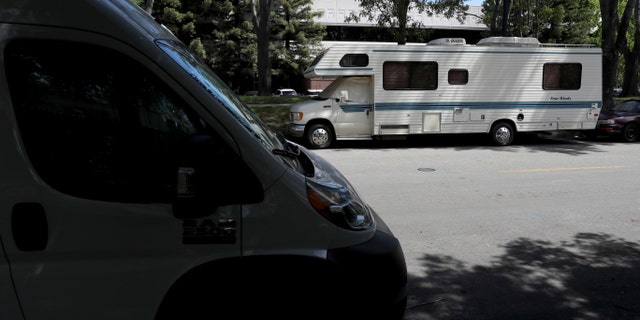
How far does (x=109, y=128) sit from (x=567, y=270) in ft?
14.1

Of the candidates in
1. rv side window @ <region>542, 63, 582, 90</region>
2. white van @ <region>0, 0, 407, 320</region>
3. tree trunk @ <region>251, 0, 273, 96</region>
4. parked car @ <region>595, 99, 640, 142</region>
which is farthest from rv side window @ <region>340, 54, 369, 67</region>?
white van @ <region>0, 0, 407, 320</region>

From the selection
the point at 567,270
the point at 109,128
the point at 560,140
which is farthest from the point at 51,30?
the point at 560,140

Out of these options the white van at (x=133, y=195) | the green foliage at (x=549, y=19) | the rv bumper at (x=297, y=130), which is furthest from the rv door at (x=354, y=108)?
the white van at (x=133, y=195)

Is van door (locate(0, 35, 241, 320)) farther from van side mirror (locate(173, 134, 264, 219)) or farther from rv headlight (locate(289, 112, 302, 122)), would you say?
rv headlight (locate(289, 112, 302, 122))

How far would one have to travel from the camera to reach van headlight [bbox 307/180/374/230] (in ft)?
7.99

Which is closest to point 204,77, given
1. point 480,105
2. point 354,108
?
point 354,108

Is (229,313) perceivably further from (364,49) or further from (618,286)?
(364,49)

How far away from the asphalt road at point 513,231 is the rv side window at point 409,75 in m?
2.88

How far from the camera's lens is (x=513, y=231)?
227 inches

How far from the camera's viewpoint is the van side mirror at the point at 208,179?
218 cm

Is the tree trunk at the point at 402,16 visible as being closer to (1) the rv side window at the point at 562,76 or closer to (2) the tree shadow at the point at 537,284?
(1) the rv side window at the point at 562,76

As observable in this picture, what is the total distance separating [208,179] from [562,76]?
14.7 metres

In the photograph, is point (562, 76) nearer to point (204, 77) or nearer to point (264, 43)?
point (264, 43)

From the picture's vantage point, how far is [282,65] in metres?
36.0
